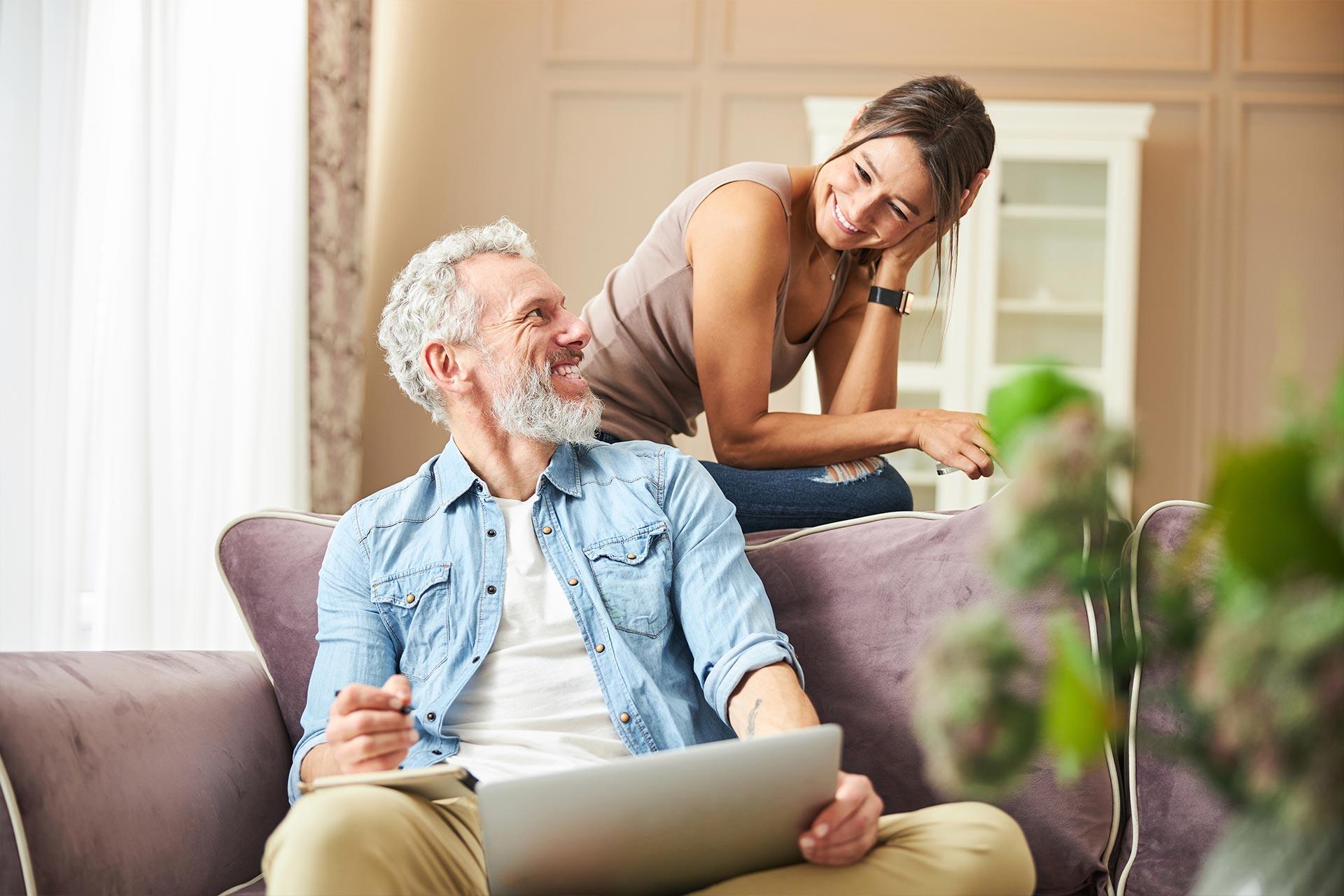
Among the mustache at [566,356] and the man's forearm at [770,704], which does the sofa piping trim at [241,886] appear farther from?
the mustache at [566,356]

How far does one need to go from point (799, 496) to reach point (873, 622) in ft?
0.91

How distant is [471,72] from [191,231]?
1.84 meters

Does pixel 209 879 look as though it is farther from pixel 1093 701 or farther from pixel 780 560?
pixel 1093 701

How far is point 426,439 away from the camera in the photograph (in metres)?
4.46

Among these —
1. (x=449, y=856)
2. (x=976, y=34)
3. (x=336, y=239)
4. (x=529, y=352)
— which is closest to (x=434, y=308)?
(x=529, y=352)

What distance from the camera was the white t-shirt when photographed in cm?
130

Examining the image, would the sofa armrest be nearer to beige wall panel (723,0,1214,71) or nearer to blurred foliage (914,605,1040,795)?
blurred foliage (914,605,1040,795)

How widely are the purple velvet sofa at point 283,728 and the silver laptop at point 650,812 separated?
0.37m

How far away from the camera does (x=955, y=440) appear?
63.2 inches

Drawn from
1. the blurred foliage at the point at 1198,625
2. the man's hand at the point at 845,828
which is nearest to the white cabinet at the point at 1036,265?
the man's hand at the point at 845,828

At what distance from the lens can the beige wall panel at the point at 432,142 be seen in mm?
4488

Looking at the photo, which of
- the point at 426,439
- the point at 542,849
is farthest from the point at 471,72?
the point at 542,849

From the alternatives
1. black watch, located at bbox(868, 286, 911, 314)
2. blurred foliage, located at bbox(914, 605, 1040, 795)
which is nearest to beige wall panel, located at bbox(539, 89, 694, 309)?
black watch, located at bbox(868, 286, 911, 314)

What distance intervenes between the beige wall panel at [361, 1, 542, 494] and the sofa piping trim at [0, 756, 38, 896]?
3.46 m
